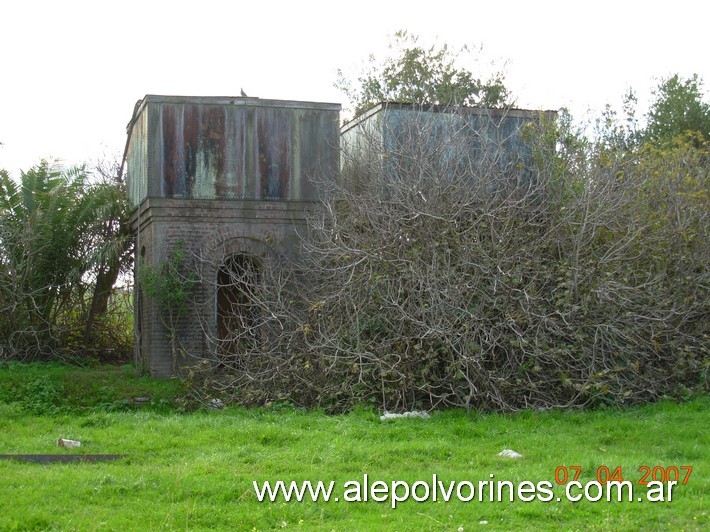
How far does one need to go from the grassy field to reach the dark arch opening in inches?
76.2

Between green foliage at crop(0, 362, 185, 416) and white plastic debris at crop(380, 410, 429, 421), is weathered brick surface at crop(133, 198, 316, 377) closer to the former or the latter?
green foliage at crop(0, 362, 185, 416)

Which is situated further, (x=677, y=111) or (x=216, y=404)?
(x=677, y=111)

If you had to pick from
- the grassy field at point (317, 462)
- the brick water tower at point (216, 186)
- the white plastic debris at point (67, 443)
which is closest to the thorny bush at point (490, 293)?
the grassy field at point (317, 462)

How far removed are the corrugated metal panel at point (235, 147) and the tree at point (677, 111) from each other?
59.2 ft

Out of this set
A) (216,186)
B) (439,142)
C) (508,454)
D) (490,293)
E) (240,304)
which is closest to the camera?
(508,454)

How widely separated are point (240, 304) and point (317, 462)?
19.2ft

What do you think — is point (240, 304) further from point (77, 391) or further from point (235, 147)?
point (235, 147)

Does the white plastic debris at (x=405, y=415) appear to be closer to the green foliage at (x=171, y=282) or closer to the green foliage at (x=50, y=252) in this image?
the green foliage at (x=171, y=282)

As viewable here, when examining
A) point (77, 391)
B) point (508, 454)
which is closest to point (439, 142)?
point (508, 454)

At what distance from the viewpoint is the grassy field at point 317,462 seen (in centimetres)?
654

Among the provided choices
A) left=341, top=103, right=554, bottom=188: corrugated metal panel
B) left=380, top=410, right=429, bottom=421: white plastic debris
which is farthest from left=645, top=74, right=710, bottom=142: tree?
left=380, top=410, right=429, bottom=421: white plastic debris

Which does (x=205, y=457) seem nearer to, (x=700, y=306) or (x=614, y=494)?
(x=614, y=494)

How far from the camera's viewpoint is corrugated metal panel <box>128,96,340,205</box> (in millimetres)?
16141

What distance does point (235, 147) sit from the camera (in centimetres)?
1648
